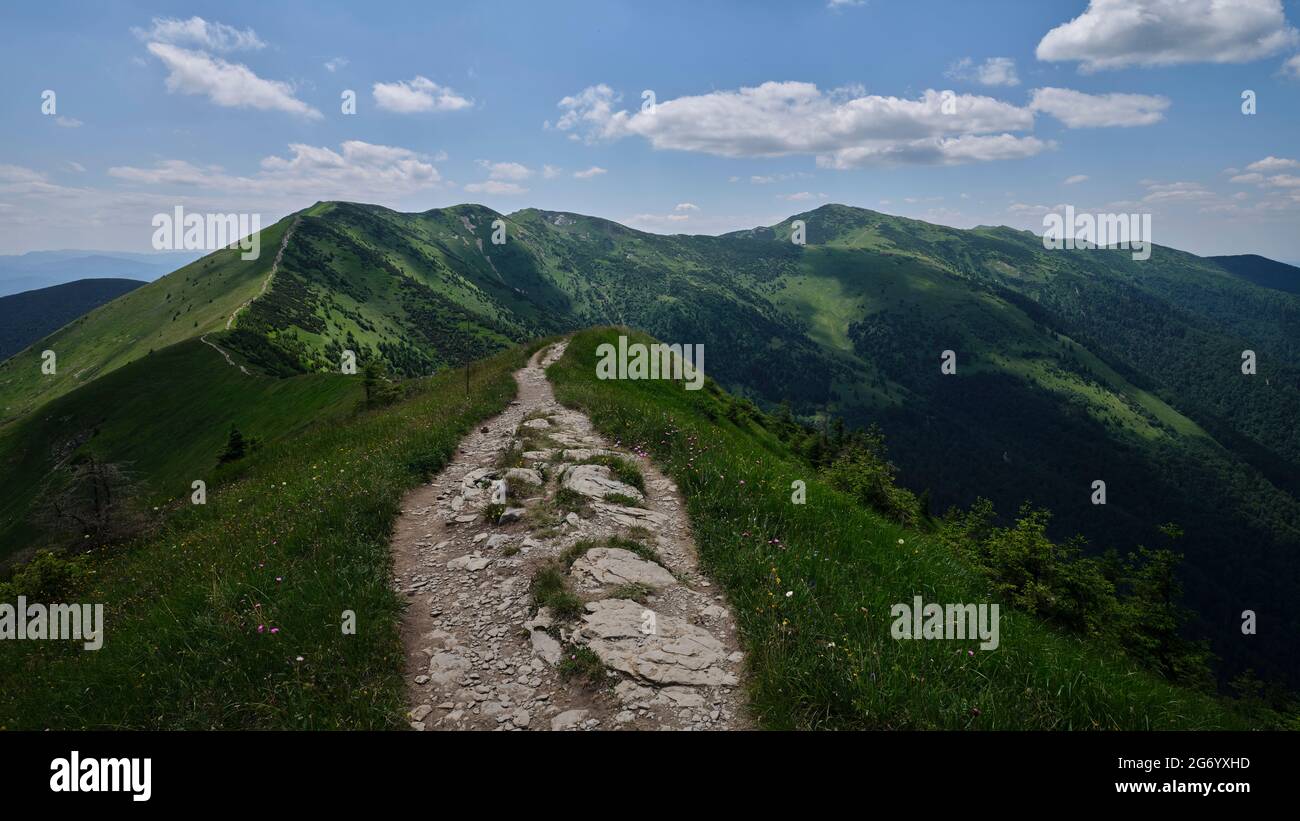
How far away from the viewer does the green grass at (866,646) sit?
18.7ft

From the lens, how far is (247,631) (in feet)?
23.3

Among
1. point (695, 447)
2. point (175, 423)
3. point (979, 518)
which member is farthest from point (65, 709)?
point (175, 423)

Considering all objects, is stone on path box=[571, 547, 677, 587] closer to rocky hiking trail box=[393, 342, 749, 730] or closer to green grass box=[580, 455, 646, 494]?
rocky hiking trail box=[393, 342, 749, 730]

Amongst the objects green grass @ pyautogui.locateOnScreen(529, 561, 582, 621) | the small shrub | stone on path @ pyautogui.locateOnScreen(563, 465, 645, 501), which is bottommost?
the small shrub

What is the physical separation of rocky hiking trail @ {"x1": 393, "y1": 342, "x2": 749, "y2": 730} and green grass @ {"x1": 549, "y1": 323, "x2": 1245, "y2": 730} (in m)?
0.49

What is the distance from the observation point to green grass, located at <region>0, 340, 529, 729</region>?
6.01 m

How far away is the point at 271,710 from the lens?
5.73 m

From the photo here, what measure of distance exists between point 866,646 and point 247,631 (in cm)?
804

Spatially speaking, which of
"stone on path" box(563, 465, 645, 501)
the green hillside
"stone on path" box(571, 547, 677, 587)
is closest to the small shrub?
"stone on path" box(571, 547, 677, 587)

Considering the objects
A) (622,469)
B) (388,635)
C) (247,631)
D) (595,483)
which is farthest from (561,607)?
Result: (622,469)

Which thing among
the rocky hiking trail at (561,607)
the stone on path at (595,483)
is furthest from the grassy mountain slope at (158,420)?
the rocky hiking trail at (561,607)

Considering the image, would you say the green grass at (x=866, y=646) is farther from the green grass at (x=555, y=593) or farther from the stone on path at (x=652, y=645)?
the green grass at (x=555, y=593)
